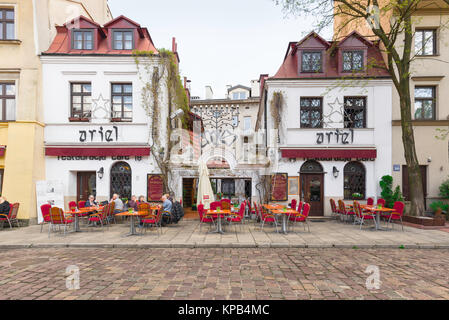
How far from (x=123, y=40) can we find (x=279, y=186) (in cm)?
1142

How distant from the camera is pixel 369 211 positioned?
10.7m

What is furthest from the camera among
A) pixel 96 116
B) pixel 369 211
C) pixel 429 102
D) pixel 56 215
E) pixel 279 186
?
pixel 429 102

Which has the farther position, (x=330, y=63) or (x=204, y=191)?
(x=330, y=63)

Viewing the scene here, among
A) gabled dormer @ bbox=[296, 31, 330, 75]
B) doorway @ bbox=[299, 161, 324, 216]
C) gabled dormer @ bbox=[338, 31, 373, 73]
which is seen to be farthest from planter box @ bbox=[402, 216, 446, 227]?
gabled dormer @ bbox=[296, 31, 330, 75]

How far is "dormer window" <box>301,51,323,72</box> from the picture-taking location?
13016 mm

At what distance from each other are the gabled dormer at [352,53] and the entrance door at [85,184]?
1451cm

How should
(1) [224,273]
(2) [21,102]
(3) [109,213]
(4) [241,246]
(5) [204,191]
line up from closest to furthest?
(1) [224,273] < (4) [241,246] < (3) [109,213] < (5) [204,191] < (2) [21,102]

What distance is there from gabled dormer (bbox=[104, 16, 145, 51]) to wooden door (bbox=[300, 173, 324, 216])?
459 inches

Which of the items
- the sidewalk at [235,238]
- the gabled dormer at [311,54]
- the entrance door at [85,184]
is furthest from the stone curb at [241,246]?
the gabled dormer at [311,54]

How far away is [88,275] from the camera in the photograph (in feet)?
16.5

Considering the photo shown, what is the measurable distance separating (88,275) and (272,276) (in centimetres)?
388

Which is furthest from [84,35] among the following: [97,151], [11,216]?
[11,216]

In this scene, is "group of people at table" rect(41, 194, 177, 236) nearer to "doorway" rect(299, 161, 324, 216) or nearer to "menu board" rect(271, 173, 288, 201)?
"menu board" rect(271, 173, 288, 201)

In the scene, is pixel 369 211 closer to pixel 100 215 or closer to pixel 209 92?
pixel 100 215
